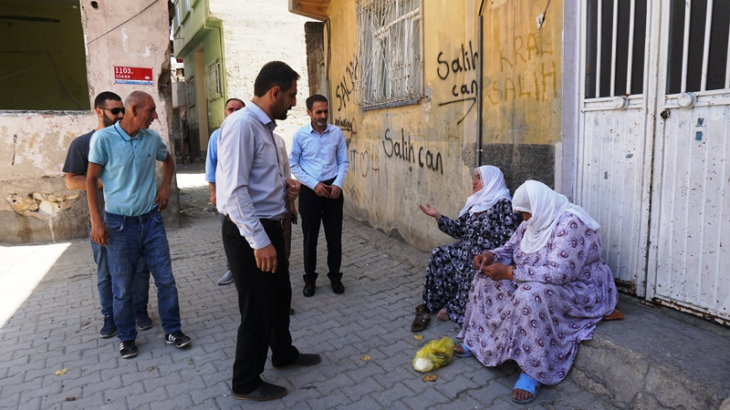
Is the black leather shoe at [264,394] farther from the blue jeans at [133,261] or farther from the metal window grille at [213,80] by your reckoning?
the metal window grille at [213,80]

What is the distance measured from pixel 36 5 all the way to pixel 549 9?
11.4 meters

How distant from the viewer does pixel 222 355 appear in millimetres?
3490

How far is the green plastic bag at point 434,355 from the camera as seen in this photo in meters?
3.17

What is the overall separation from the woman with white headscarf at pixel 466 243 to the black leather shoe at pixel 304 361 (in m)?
0.83

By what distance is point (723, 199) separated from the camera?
2.74 meters

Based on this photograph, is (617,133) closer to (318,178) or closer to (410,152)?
(318,178)

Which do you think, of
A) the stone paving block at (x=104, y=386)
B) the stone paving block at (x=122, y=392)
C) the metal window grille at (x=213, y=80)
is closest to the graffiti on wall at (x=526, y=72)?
the stone paving block at (x=122, y=392)

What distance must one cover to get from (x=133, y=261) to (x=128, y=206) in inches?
16.0

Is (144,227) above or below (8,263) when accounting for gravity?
above

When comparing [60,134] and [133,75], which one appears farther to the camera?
[133,75]

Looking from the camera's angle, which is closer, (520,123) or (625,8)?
(625,8)

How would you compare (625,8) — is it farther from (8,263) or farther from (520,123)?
(8,263)

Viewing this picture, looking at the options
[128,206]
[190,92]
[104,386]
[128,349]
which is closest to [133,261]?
[128,206]

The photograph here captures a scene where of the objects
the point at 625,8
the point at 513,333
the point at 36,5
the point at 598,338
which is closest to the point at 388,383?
the point at 513,333
